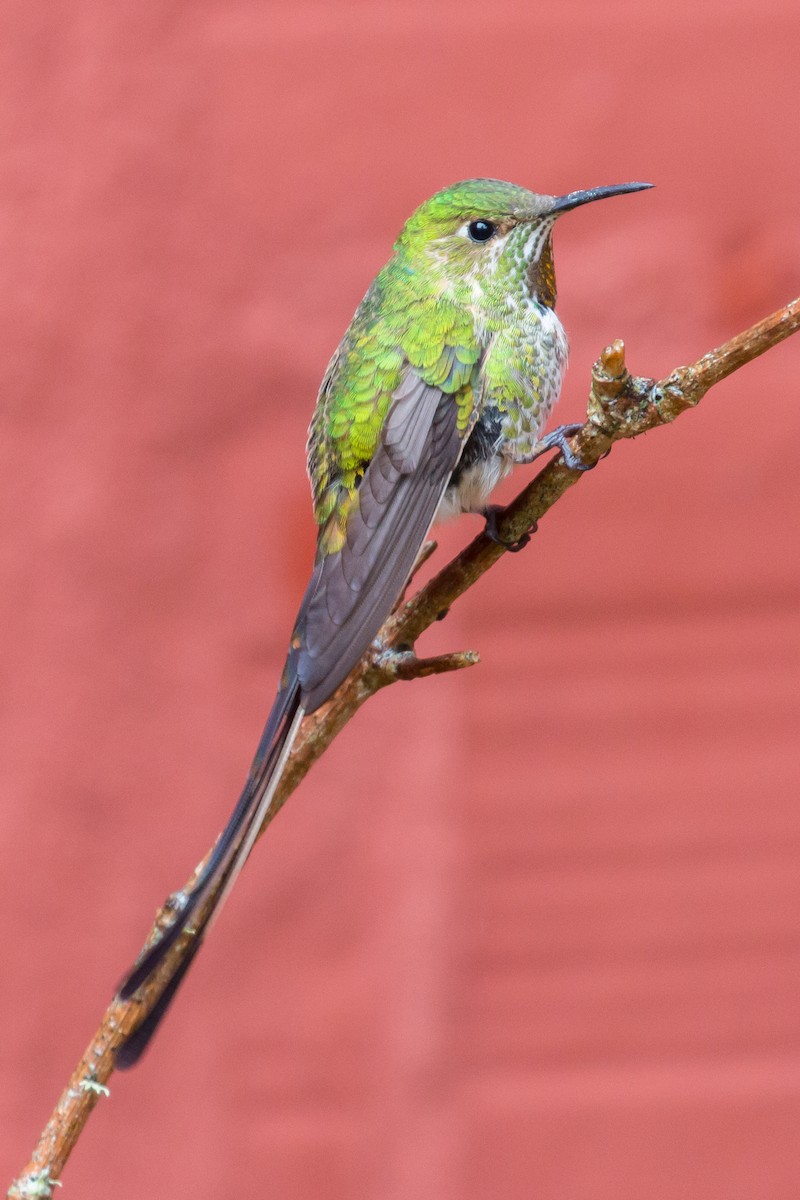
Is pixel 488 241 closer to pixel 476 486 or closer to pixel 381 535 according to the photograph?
pixel 476 486

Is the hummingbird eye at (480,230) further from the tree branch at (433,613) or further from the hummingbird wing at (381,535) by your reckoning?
the tree branch at (433,613)

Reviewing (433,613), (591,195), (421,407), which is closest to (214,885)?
(433,613)

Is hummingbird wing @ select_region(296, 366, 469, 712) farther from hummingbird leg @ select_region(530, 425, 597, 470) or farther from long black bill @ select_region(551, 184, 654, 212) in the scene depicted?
long black bill @ select_region(551, 184, 654, 212)

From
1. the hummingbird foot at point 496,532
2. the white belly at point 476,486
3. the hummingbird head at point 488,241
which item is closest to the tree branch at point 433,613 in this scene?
the hummingbird foot at point 496,532

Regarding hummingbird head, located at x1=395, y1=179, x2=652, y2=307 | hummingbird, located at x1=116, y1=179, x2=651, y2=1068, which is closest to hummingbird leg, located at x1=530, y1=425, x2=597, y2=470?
hummingbird, located at x1=116, y1=179, x2=651, y2=1068

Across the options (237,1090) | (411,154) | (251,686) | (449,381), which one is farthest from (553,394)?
(237,1090)

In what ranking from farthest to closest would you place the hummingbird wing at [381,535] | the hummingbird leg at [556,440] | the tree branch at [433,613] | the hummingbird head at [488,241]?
the hummingbird head at [488,241] → the hummingbird leg at [556,440] → the hummingbird wing at [381,535] → the tree branch at [433,613]

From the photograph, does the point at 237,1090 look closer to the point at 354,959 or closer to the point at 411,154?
the point at 354,959
